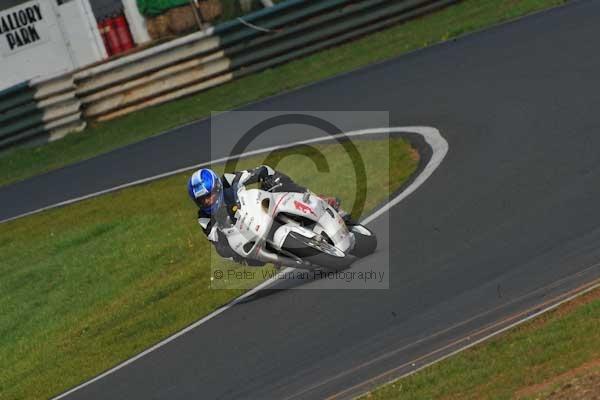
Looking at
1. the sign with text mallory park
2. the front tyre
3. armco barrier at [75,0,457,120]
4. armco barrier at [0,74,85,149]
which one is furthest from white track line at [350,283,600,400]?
the sign with text mallory park

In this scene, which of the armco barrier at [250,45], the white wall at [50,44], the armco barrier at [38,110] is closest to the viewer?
the armco barrier at [38,110]

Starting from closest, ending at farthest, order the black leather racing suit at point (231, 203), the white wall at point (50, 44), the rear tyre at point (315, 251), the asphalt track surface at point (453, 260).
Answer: the asphalt track surface at point (453, 260)
the rear tyre at point (315, 251)
the black leather racing suit at point (231, 203)
the white wall at point (50, 44)

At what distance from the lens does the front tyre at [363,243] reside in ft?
35.5

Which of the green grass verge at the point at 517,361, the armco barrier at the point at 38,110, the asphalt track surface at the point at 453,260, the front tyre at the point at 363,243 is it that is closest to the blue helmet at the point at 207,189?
the asphalt track surface at the point at 453,260

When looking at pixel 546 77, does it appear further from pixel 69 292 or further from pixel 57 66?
pixel 57 66

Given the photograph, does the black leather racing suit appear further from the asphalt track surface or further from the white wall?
the white wall

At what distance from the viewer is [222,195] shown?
10.8 metres

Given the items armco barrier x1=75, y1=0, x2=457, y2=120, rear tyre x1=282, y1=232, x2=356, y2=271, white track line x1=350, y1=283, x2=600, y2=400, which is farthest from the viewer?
armco barrier x1=75, y1=0, x2=457, y2=120

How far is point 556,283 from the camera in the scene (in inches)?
334

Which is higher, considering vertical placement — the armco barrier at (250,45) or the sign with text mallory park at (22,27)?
the sign with text mallory park at (22,27)

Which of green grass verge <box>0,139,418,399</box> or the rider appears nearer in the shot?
the rider

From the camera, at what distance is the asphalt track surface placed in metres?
8.55

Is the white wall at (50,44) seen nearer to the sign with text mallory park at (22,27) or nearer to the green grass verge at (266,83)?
the sign with text mallory park at (22,27)

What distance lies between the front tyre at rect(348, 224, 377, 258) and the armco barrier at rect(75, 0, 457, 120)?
11152 mm
